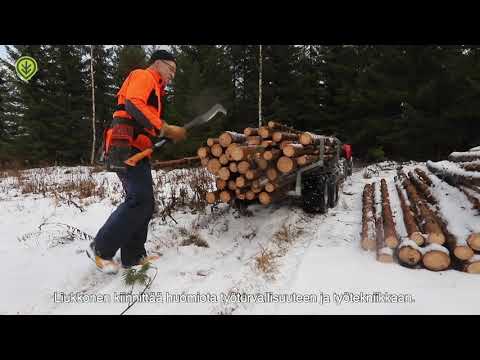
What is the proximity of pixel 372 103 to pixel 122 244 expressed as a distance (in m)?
17.4

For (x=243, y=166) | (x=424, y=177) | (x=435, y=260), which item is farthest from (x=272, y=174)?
(x=424, y=177)

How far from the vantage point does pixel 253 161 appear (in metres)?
3.96

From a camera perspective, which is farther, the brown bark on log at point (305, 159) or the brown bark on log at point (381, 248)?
the brown bark on log at point (305, 159)

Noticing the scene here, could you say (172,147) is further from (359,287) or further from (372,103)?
(359,287)

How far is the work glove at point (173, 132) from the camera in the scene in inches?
119

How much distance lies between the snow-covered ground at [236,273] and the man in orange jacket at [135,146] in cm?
25

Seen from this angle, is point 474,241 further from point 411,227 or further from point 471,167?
point 471,167

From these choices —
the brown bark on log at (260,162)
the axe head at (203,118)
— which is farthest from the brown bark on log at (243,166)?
the axe head at (203,118)

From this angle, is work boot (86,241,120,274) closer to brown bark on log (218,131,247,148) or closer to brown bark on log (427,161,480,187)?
brown bark on log (218,131,247,148)

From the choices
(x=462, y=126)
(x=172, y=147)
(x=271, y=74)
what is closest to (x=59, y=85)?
(x=172, y=147)

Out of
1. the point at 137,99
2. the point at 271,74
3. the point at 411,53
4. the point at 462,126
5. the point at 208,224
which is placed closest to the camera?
the point at 137,99

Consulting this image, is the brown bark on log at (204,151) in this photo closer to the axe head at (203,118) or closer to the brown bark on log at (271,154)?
the axe head at (203,118)

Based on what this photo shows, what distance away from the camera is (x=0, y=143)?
19.1 meters

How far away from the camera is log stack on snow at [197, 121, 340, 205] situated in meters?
3.89
